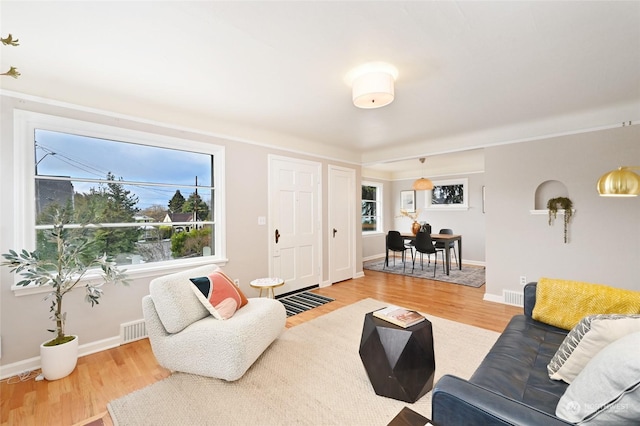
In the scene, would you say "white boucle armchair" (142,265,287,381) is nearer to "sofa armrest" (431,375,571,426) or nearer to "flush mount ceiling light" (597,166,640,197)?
"sofa armrest" (431,375,571,426)

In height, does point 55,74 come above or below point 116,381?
above

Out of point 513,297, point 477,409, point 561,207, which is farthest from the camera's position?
point 513,297

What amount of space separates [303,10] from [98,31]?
1.30 m

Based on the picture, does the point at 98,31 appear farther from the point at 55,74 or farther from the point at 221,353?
the point at 221,353

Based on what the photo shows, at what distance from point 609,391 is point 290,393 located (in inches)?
65.0

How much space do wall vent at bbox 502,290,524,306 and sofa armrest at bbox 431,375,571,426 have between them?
129 inches

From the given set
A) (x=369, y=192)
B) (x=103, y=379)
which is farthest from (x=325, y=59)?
(x=369, y=192)

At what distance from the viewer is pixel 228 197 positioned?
11.5 feet

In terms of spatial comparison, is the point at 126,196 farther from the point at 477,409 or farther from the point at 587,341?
the point at 587,341

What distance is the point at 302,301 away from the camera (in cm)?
388

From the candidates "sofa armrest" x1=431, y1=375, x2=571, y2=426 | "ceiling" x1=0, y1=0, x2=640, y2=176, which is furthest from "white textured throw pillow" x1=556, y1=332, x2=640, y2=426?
"ceiling" x1=0, y1=0, x2=640, y2=176

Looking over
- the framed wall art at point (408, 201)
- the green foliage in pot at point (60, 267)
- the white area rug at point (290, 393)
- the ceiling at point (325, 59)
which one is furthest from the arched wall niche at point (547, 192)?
the green foliage in pot at point (60, 267)

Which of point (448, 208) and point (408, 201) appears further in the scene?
point (408, 201)

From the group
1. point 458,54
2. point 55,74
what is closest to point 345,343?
point 458,54
